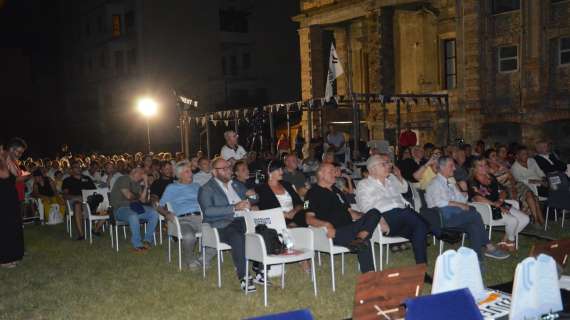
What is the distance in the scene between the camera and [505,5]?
21906 millimetres

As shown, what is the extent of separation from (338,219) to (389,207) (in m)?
0.71

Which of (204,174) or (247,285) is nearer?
(247,285)

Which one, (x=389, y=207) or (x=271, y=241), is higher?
(x=389, y=207)

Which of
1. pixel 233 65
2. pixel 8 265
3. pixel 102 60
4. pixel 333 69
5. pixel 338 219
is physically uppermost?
pixel 102 60

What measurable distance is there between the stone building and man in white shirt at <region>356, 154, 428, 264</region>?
13218 millimetres

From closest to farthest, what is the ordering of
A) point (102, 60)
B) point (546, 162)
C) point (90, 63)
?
1. point (546, 162)
2. point (102, 60)
3. point (90, 63)

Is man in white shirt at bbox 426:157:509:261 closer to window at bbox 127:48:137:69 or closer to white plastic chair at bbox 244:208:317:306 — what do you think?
white plastic chair at bbox 244:208:317:306

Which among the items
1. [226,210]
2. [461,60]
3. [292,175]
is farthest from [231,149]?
[461,60]

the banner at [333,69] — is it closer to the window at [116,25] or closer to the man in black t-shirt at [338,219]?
the man in black t-shirt at [338,219]

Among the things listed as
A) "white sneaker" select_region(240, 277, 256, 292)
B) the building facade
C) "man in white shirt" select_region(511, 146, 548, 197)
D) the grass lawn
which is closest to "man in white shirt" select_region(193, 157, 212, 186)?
the grass lawn

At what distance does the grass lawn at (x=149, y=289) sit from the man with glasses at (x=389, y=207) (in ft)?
2.02

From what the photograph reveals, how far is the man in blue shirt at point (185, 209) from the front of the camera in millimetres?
8016

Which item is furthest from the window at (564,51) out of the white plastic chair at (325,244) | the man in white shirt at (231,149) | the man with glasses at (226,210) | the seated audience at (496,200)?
the white plastic chair at (325,244)

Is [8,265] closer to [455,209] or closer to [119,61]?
[455,209]
